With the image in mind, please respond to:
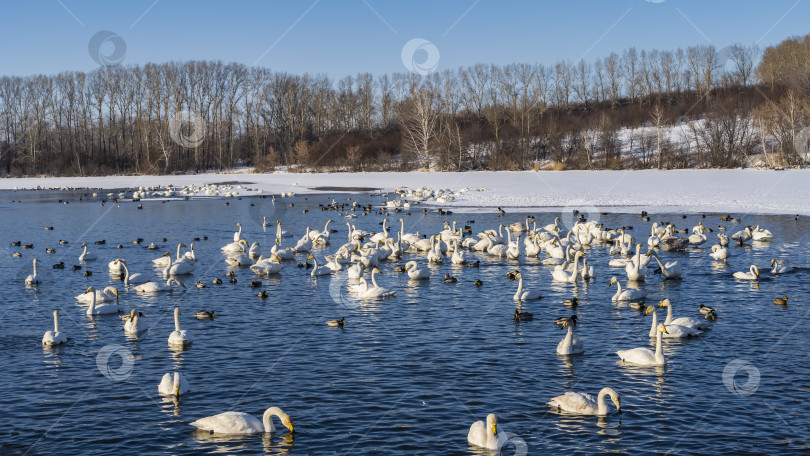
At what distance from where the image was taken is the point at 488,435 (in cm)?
1095

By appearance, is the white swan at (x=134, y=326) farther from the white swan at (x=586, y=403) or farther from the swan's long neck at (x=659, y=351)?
the swan's long neck at (x=659, y=351)

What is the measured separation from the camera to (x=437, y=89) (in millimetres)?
109938

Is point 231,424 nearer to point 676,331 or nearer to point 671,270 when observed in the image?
point 676,331

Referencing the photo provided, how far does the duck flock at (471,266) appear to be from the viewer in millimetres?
12477

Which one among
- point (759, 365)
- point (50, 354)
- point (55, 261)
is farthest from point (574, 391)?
point (55, 261)

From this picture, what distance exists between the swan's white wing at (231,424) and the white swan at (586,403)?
15.6ft

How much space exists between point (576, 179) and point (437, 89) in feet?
151

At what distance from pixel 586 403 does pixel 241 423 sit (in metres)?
5.34

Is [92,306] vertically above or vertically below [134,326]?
above

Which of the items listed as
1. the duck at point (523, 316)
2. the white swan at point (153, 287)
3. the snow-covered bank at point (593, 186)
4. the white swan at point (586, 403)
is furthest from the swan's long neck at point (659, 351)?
the snow-covered bank at point (593, 186)

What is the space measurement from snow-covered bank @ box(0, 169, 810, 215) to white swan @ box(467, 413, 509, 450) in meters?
33.9

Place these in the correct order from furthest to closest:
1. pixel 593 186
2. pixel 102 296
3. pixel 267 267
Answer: pixel 593 186 → pixel 267 267 → pixel 102 296

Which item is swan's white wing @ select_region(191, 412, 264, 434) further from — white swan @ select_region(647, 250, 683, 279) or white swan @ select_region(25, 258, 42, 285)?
white swan @ select_region(647, 250, 683, 279)

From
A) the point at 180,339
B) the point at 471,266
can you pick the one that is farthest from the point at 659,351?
the point at 471,266
